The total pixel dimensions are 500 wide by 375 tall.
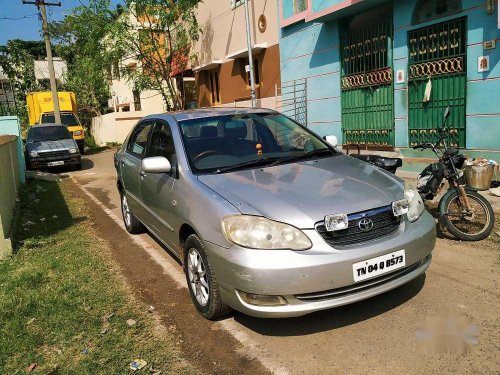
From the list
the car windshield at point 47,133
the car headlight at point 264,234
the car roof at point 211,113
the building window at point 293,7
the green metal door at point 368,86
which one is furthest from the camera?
the car windshield at point 47,133

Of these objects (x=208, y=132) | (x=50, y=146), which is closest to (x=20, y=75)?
(x=50, y=146)

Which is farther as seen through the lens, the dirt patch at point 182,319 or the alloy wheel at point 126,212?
the alloy wheel at point 126,212

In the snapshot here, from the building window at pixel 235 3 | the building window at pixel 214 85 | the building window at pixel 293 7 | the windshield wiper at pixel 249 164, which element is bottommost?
the windshield wiper at pixel 249 164

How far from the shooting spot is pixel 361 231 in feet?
Answer: 9.97

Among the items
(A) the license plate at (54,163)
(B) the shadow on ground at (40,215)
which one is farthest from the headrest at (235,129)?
(A) the license plate at (54,163)

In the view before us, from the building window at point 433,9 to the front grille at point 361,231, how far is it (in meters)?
6.05

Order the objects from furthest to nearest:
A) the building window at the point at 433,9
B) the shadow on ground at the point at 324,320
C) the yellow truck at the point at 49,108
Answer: the yellow truck at the point at 49,108 → the building window at the point at 433,9 → the shadow on ground at the point at 324,320

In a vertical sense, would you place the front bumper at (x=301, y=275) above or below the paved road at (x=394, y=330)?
above

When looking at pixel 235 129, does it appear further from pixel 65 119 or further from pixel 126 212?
pixel 65 119

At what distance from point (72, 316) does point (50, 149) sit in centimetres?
1200

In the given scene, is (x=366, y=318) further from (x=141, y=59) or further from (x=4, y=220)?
(x=141, y=59)

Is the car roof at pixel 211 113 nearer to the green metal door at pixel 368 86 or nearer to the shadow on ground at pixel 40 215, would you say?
the shadow on ground at pixel 40 215

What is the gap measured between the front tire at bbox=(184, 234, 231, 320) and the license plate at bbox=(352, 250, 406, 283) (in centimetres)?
100

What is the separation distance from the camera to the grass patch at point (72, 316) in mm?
3064
